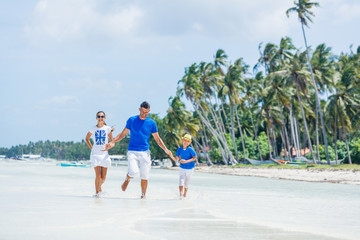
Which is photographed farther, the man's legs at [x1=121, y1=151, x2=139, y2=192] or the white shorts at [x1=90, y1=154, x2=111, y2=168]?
the white shorts at [x1=90, y1=154, x2=111, y2=168]

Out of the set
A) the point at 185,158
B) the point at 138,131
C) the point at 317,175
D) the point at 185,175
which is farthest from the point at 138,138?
the point at 317,175

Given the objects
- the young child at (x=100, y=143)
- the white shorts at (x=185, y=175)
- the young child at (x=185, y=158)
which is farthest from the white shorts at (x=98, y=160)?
the white shorts at (x=185, y=175)

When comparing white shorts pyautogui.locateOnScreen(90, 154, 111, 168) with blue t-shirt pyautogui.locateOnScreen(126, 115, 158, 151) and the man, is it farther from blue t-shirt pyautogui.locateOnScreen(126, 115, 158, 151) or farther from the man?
blue t-shirt pyautogui.locateOnScreen(126, 115, 158, 151)

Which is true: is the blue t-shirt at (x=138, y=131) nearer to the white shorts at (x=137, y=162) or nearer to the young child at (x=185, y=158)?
the white shorts at (x=137, y=162)

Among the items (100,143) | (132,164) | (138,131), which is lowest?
(132,164)

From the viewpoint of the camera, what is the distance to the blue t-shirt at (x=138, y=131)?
8102mm

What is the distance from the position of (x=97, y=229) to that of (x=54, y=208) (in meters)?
2.07

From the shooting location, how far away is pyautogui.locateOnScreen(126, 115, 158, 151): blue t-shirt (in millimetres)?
8102

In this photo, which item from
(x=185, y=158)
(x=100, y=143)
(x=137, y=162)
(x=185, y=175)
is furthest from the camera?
(x=185, y=175)

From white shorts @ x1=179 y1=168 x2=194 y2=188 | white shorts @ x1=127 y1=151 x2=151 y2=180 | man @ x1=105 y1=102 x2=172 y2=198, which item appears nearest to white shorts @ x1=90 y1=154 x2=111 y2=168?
man @ x1=105 y1=102 x2=172 y2=198

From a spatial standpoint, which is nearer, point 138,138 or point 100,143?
point 138,138

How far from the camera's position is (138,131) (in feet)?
26.6

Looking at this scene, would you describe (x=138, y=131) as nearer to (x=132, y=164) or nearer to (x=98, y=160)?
(x=132, y=164)

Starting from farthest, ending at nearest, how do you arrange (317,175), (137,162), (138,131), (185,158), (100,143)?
(317,175) < (185,158) < (100,143) < (137,162) < (138,131)
